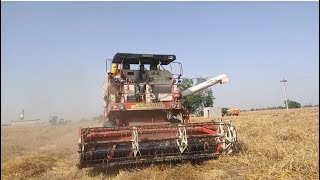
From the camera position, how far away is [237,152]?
862 cm

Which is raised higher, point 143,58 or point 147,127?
point 143,58

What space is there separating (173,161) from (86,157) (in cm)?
206

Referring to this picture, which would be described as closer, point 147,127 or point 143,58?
point 147,127

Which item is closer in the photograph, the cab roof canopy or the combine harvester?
the combine harvester

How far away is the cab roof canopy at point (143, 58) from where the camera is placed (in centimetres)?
995

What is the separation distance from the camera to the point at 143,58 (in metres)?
10.1

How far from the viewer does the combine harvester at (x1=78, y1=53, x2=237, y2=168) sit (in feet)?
25.3

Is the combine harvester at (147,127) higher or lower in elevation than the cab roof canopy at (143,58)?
lower

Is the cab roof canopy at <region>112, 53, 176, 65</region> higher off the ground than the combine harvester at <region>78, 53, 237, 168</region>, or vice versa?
the cab roof canopy at <region>112, 53, 176, 65</region>

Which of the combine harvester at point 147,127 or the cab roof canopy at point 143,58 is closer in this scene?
the combine harvester at point 147,127

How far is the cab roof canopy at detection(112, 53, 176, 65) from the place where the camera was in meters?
9.95

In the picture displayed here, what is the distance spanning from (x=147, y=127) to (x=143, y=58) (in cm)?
269

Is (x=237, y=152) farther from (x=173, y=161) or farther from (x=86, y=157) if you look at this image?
(x=86, y=157)

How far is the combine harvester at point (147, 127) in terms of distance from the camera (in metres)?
7.72
